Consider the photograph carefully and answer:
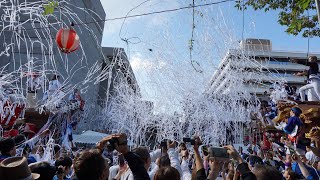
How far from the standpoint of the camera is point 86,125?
22.4m

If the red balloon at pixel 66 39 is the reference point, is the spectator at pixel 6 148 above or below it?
below

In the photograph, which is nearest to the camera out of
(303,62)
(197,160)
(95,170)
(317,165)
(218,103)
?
(95,170)

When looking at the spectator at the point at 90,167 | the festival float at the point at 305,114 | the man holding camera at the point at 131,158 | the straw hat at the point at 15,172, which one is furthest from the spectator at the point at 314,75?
the straw hat at the point at 15,172

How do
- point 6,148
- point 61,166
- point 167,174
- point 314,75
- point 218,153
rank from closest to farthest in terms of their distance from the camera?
point 167,174 → point 218,153 → point 61,166 → point 6,148 → point 314,75

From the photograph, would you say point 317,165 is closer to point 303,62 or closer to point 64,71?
point 303,62

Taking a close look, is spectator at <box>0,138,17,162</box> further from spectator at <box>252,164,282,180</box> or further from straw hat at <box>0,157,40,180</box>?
spectator at <box>252,164,282,180</box>

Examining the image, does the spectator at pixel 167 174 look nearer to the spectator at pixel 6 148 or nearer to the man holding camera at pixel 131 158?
the man holding camera at pixel 131 158

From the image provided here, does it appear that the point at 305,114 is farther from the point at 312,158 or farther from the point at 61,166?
the point at 61,166

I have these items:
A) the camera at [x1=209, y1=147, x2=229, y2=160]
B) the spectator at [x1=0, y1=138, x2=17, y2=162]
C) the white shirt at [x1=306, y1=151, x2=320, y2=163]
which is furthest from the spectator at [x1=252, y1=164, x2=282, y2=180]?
the white shirt at [x1=306, y1=151, x2=320, y2=163]

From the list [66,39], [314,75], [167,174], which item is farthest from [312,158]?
[66,39]

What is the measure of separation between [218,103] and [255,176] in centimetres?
1704

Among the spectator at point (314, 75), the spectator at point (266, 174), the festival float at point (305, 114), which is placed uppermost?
the spectator at point (314, 75)

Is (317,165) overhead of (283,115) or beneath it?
beneath

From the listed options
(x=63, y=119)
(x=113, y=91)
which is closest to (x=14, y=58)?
(x=63, y=119)
